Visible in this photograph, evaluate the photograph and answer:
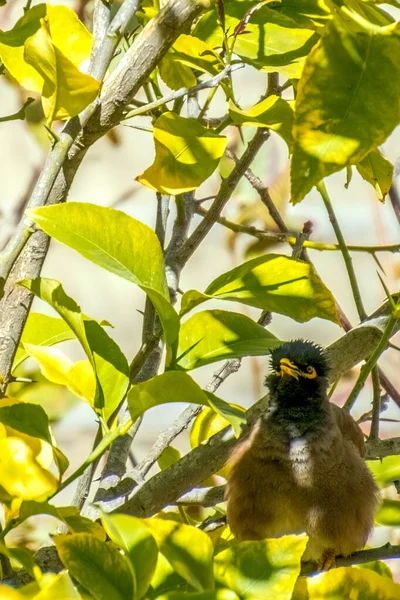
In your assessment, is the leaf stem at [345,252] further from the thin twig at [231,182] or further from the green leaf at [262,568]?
A: the green leaf at [262,568]

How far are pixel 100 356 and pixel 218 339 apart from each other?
0.40 feet

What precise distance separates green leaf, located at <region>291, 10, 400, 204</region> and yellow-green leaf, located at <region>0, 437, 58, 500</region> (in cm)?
31

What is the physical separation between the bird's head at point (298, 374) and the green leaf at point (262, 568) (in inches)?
34.6

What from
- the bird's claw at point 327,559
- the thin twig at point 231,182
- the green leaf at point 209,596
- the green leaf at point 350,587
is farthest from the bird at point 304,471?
the green leaf at point 209,596

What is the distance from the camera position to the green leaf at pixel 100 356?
31.7 inches

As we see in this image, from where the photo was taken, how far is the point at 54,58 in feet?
2.54

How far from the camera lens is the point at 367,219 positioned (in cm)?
351

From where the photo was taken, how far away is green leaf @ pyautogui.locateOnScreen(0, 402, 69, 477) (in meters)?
0.80

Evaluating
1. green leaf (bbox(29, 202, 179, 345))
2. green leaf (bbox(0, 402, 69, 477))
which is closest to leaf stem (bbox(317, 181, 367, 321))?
green leaf (bbox(29, 202, 179, 345))

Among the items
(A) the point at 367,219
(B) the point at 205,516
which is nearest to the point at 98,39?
(B) the point at 205,516

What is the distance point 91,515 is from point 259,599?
427mm

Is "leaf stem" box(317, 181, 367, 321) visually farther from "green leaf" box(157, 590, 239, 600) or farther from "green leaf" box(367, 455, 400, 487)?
"green leaf" box(157, 590, 239, 600)

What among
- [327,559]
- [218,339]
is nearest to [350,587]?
[218,339]

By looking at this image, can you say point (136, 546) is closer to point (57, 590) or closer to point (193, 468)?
point (57, 590)
